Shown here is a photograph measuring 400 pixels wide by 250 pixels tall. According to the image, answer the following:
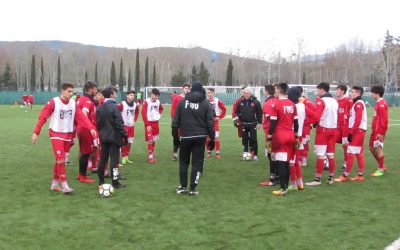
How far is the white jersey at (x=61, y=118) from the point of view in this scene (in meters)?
7.78

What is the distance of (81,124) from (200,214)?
3.10 meters

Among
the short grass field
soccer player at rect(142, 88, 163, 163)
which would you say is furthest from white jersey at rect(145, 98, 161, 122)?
the short grass field

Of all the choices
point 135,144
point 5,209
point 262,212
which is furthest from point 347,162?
point 135,144

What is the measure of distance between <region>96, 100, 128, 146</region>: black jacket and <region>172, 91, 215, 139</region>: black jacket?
131 centimetres

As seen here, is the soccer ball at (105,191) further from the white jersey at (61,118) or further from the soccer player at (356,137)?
the soccer player at (356,137)

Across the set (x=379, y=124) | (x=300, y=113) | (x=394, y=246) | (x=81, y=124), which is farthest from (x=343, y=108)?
(x=81, y=124)

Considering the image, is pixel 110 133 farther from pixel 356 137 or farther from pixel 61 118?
pixel 356 137

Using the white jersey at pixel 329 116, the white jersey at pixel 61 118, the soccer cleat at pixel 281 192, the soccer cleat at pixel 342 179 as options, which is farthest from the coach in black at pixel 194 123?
the soccer cleat at pixel 342 179

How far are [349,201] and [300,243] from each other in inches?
99.2

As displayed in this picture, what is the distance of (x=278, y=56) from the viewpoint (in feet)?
295

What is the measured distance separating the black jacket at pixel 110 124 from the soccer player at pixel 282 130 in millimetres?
2864

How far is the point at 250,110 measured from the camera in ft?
38.5

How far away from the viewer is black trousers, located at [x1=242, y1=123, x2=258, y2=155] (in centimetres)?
1185

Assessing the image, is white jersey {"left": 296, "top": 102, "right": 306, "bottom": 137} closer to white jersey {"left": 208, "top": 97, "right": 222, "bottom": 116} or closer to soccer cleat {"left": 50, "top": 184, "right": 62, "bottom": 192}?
white jersey {"left": 208, "top": 97, "right": 222, "bottom": 116}
